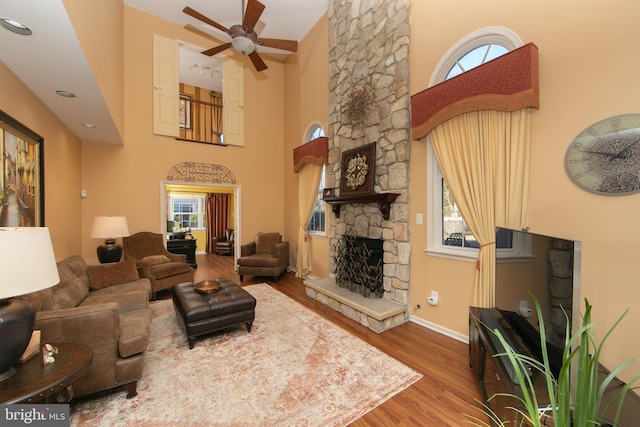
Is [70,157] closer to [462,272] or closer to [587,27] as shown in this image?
[462,272]

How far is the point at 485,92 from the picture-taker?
2363 millimetres

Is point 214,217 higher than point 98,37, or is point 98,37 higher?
point 98,37

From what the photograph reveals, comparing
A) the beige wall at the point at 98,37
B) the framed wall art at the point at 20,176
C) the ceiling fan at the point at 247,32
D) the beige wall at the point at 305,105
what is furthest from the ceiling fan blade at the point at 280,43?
the framed wall art at the point at 20,176

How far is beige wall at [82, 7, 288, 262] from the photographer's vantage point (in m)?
4.61

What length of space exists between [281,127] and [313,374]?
5.64m

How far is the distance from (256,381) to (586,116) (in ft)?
10.7

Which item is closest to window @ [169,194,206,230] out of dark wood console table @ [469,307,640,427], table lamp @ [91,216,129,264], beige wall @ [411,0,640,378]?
table lamp @ [91,216,129,264]

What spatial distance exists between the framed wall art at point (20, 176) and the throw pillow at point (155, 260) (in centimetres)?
163

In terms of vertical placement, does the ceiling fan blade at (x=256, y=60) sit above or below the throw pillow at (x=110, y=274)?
above

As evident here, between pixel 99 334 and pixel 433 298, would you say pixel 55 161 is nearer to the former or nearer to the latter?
pixel 99 334

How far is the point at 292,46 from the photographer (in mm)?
4176

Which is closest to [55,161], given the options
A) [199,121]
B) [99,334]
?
[99,334]

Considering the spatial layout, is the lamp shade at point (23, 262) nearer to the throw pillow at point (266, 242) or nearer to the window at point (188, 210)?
the throw pillow at point (266, 242)

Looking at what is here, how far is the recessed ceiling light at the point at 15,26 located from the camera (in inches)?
64.2
